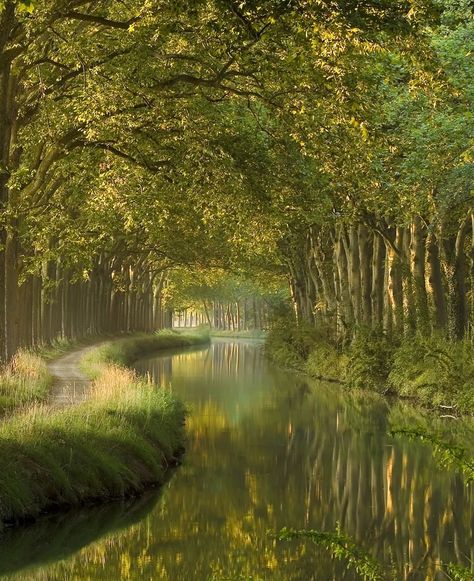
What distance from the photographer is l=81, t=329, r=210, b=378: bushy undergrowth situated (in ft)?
132

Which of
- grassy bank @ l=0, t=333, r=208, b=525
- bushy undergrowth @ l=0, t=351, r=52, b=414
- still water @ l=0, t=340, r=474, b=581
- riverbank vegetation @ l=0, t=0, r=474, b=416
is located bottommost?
still water @ l=0, t=340, r=474, b=581

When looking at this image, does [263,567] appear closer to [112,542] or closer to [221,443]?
Result: [112,542]

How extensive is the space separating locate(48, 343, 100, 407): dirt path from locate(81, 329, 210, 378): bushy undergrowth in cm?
46

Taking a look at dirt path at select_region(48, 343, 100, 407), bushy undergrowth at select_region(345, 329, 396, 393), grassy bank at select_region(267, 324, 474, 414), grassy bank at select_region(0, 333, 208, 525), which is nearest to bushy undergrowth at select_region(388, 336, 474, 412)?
grassy bank at select_region(267, 324, 474, 414)

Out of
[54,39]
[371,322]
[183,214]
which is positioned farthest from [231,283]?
[54,39]

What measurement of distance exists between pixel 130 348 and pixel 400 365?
1212 inches

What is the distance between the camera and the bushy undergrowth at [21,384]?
24.1 m

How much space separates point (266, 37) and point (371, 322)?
28638mm

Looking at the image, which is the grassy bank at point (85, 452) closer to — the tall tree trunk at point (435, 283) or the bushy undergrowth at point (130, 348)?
the bushy undergrowth at point (130, 348)

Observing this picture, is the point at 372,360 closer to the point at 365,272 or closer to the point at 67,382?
the point at 365,272

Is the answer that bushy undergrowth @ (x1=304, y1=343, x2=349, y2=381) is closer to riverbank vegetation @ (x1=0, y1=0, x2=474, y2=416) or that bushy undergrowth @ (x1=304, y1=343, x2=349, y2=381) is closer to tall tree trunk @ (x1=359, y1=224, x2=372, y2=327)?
tall tree trunk @ (x1=359, y1=224, x2=372, y2=327)

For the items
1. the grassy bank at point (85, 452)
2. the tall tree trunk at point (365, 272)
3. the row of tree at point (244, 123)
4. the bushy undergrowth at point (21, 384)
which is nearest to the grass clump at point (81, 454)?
the grassy bank at point (85, 452)

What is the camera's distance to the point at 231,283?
385 feet

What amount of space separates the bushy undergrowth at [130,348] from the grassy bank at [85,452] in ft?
38.6
